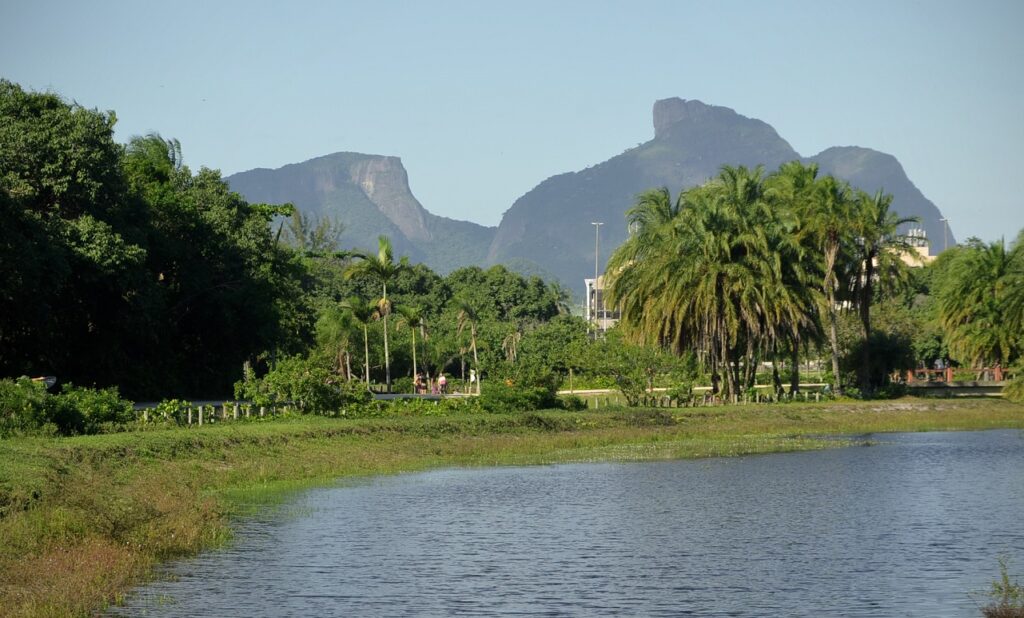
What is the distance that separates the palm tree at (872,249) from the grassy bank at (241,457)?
783 centimetres

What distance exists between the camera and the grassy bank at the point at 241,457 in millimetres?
19016

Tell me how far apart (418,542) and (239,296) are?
1451 inches

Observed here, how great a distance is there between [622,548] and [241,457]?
47.3ft

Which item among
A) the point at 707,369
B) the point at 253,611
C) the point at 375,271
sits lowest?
the point at 253,611

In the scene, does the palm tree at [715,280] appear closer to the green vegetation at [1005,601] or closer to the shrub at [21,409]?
the shrub at [21,409]

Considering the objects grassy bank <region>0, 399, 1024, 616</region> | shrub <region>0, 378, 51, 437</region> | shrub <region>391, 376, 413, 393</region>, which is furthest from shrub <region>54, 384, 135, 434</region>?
shrub <region>391, 376, 413, 393</region>

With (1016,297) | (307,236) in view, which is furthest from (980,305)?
(307,236)

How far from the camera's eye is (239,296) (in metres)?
58.3

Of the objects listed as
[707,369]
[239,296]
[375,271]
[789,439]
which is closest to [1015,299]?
[707,369]

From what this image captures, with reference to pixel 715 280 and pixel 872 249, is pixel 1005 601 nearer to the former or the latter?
pixel 715 280

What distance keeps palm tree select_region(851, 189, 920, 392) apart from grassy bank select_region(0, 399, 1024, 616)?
7.83m

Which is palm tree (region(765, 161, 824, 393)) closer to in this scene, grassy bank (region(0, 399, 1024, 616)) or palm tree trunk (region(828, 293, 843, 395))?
palm tree trunk (region(828, 293, 843, 395))

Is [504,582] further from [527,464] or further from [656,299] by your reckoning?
[656,299]

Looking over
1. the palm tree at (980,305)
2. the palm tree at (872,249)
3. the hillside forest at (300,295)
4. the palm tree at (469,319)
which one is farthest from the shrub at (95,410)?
the palm tree at (469,319)
